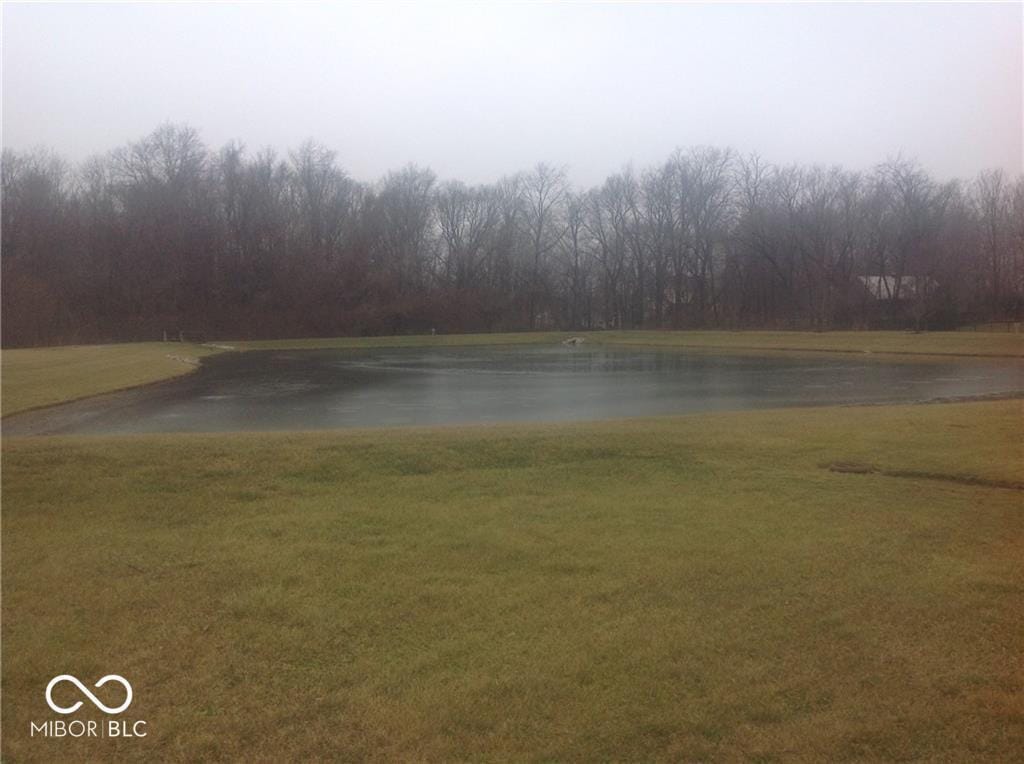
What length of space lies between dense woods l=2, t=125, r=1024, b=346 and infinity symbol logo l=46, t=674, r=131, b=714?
53.5 meters

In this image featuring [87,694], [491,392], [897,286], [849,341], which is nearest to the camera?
[87,694]

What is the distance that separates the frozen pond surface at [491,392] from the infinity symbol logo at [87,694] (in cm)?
1141

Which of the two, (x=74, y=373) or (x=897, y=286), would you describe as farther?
(x=897, y=286)

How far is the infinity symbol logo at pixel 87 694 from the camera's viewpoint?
3.98m

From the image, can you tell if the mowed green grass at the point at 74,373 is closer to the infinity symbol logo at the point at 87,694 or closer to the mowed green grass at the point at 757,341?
the infinity symbol logo at the point at 87,694

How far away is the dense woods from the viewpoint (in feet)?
199

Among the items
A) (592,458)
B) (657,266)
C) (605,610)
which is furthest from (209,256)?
(605,610)

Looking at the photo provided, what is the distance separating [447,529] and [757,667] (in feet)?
10.5

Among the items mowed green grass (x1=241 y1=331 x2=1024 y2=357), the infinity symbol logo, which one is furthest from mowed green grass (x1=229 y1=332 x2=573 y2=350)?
the infinity symbol logo

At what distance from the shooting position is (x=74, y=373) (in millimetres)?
28188

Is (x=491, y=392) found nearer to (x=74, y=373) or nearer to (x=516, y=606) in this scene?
(x=74, y=373)

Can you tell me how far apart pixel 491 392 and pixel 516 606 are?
18397mm

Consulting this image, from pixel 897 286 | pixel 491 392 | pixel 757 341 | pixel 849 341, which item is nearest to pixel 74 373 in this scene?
pixel 491 392

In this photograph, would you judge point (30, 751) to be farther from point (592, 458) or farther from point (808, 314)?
→ point (808, 314)
